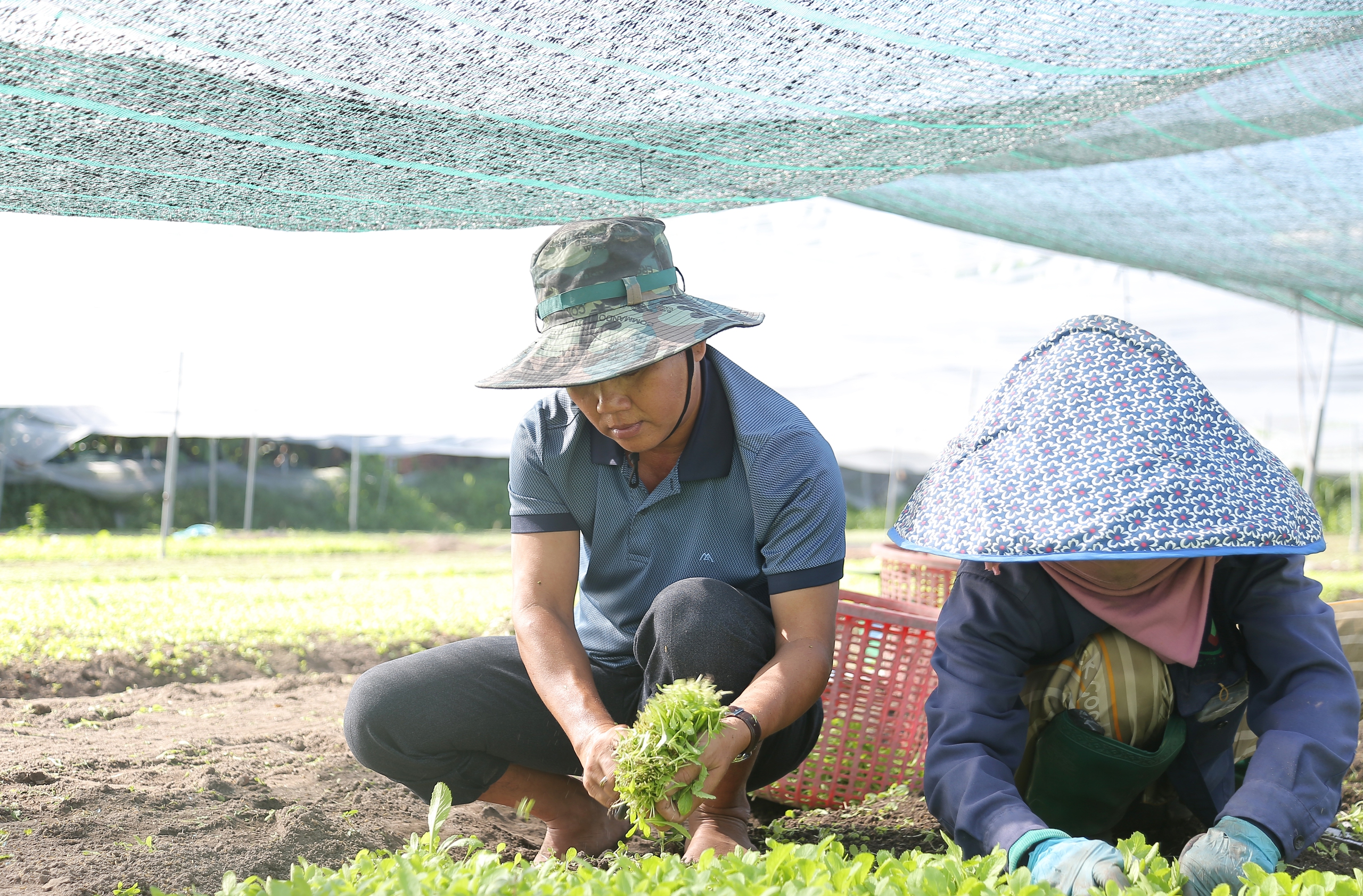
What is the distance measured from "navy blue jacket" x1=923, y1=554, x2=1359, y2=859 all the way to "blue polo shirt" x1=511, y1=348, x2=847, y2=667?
330mm

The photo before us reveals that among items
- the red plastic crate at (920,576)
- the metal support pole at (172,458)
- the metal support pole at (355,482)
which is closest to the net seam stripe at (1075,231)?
the red plastic crate at (920,576)

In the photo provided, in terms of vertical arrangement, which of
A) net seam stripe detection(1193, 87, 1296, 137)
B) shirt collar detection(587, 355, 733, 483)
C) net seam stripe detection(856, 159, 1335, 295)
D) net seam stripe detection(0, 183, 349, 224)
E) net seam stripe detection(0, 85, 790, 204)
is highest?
net seam stripe detection(1193, 87, 1296, 137)

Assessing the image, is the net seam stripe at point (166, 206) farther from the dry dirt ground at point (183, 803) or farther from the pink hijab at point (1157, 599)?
the pink hijab at point (1157, 599)

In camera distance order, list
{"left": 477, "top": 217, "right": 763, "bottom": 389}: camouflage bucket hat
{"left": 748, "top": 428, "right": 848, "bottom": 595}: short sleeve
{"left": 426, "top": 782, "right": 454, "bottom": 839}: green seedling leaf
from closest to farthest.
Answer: {"left": 426, "top": 782, "right": 454, "bottom": 839}: green seedling leaf, {"left": 477, "top": 217, "right": 763, "bottom": 389}: camouflage bucket hat, {"left": 748, "top": 428, "right": 848, "bottom": 595}: short sleeve

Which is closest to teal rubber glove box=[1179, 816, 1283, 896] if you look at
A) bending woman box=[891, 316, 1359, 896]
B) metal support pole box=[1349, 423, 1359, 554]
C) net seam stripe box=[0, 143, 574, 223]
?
bending woman box=[891, 316, 1359, 896]

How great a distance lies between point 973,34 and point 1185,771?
1.60 metres

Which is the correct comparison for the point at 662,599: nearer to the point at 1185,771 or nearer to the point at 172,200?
the point at 1185,771

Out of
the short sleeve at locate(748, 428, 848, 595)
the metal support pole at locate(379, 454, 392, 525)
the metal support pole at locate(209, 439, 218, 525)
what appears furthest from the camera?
the metal support pole at locate(379, 454, 392, 525)

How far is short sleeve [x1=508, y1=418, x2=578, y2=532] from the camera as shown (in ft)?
7.59

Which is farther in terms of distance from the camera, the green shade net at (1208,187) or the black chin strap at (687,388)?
the green shade net at (1208,187)

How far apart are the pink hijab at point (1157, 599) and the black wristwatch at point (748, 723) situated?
60 cm

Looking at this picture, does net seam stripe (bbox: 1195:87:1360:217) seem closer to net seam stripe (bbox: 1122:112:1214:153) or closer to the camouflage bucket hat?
net seam stripe (bbox: 1122:112:1214:153)

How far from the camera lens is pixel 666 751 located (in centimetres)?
176

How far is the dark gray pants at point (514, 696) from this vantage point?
2.03 metres
